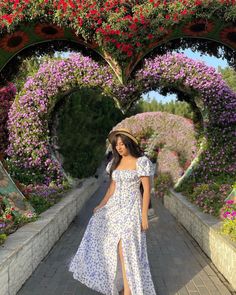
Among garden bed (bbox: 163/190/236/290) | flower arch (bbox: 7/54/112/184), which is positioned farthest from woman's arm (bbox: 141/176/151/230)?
flower arch (bbox: 7/54/112/184)

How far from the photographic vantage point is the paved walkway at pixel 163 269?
5367 millimetres

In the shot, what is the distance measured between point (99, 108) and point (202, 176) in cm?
1838

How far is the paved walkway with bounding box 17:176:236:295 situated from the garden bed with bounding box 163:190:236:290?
126mm

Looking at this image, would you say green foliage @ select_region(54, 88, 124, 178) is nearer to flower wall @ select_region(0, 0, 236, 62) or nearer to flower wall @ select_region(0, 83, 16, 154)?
flower wall @ select_region(0, 83, 16, 154)

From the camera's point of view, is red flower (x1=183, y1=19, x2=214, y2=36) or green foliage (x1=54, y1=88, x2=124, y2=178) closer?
red flower (x1=183, y1=19, x2=214, y2=36)

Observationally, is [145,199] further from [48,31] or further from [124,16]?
[48,31]

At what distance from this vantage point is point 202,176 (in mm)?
11070

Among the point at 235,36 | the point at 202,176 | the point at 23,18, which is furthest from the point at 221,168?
the point at 23,18

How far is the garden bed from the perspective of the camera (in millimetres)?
5527

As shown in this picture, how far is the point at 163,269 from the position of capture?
629 centimetres

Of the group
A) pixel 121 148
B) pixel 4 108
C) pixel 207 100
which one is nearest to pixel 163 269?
pixel 121 148

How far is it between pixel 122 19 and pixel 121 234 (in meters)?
3.16

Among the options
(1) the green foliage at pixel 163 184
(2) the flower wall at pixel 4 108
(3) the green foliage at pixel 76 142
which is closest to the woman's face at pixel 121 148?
(2) the flower wall at pixel 4 108

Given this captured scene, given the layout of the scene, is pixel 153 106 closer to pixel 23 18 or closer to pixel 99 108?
pixel 99 108
